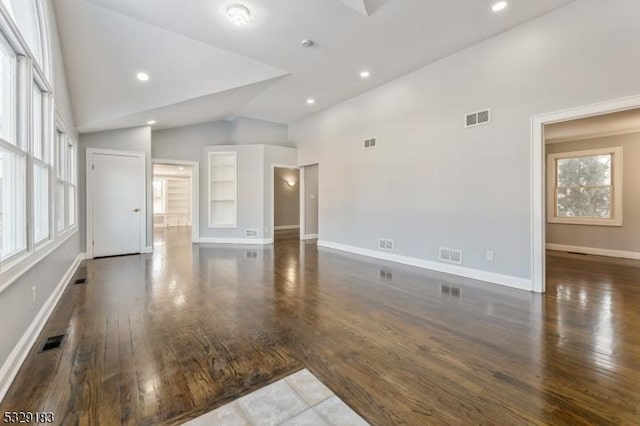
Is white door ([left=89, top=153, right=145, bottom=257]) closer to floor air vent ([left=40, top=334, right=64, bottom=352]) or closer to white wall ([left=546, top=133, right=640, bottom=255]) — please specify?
floor air vent ([left=40, top=334, right=64, bottom=352])

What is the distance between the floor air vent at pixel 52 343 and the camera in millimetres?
2180

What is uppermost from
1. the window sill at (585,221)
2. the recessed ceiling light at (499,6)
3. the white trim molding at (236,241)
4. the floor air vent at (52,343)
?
the recessed ceiling light at (499,6)

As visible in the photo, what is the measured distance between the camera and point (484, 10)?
128 inches

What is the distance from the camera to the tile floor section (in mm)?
1433

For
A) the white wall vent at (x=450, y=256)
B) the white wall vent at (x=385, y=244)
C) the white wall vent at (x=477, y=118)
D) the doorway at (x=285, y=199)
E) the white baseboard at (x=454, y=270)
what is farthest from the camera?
the doorway at (x=285, y=199)

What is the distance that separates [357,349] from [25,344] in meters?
2.41

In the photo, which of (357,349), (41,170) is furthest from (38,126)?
(357,349)

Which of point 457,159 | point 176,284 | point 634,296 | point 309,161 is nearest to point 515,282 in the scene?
point 634,296

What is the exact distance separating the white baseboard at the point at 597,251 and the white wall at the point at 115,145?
29.6 feet

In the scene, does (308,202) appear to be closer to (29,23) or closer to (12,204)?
(29,23)

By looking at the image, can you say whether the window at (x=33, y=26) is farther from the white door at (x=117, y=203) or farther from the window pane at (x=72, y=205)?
the white door at (x=117, y=203)

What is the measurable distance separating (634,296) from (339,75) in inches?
194

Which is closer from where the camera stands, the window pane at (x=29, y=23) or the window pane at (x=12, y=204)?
the window pane at (x=12, y=204)

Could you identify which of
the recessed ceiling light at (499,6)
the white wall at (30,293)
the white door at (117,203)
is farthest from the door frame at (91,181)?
the recessed ceiling light at (499,6)
